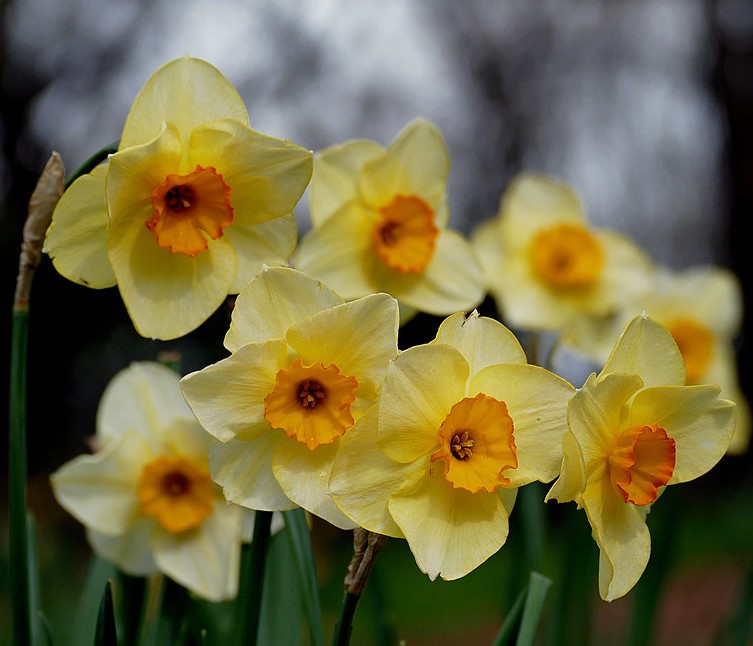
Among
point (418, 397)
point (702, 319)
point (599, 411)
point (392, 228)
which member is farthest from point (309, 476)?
point (702, 319)

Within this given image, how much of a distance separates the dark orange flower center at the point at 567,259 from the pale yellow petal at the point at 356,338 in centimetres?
170

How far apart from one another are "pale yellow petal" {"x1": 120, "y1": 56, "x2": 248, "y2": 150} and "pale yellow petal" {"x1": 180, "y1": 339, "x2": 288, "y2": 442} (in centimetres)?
42

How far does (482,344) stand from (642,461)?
11.5 inches

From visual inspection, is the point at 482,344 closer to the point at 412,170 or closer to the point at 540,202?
the point at 412,170

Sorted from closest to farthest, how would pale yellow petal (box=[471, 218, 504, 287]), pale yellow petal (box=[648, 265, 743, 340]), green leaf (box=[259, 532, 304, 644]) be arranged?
green leaf (box=[259, 532, 304, 644]) → pale yellow petal (box=[471, 218, 504, 287]) → pale yellow petal (box=[648, 265, 743, 340])

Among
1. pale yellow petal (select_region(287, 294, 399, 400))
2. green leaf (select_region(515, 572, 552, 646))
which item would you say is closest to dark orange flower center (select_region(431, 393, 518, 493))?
pale yellow petal (select_region(287, 294, 399, 400))

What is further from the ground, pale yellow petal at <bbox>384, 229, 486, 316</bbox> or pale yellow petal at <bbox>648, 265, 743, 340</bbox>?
pale yellow petal at <bbox>384, 229, 486, 316</bbox>

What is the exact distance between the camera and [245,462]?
1098mm

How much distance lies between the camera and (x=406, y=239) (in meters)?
1.66

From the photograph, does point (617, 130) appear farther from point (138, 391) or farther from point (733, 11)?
point (138, 391)

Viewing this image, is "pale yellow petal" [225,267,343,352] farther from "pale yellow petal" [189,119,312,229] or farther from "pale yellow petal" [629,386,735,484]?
"pale yellow petal" [629,386,735,484]

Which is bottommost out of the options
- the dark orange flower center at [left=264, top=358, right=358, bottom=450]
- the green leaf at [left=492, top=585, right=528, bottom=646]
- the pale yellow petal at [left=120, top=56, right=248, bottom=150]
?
the green leaf at [left=492, top=585, right=528, bottom=646]

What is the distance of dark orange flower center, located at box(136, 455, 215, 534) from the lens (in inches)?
66.2

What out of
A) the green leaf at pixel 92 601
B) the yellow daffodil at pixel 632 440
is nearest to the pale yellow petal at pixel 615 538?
the yellow daffodil at pixel 632 440
